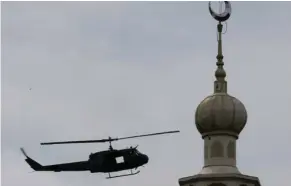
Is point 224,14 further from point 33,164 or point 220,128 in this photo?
point 33,164

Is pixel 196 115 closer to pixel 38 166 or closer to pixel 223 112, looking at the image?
pixel 223 112

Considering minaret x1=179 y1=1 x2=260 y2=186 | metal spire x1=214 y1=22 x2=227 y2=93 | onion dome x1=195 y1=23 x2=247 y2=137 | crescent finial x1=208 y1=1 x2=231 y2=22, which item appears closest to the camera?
minaret x1=179 y1=1 x2=260 y2=186

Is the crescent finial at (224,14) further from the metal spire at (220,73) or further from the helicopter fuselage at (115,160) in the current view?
the helicopter fuselage at (115,160)

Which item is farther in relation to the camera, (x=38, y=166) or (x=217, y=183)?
(x=38, y=166)

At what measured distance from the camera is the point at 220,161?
1500 inches

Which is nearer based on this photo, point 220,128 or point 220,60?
point 220,128

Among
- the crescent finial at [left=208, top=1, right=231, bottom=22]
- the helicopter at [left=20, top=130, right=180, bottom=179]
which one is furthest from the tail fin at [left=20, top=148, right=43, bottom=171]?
the crescent finial at [left=208, top=1, right=231, bottom=22]

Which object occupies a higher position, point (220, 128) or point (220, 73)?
point (220, 73)

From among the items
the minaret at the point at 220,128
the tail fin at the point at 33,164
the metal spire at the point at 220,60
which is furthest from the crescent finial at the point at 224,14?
the tail fin at the point at 33,164

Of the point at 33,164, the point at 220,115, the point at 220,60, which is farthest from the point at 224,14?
the point at 33,164

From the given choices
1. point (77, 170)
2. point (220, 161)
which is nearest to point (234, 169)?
point (220, 161)

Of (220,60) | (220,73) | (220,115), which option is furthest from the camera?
(220,60)

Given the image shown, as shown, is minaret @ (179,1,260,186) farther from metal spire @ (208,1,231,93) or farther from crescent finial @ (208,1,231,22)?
crescent finial @ (208,1,231,22)

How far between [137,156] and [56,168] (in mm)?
3126
